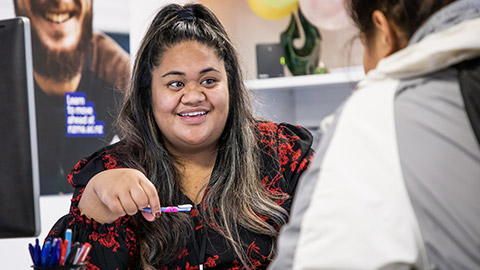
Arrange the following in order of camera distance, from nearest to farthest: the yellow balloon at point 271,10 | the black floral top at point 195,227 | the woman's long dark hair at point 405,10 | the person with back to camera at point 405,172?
the person with back to camera at point 405,172 < the woman's long dark hair at point 405,10 < the black floral top at point 195,227 < the yellow balloon at point 271,10

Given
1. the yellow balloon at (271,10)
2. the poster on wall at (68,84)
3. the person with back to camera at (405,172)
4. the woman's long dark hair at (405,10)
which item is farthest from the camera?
the yellow balloon at (271,10)

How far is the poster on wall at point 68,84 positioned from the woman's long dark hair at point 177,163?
2.00ft

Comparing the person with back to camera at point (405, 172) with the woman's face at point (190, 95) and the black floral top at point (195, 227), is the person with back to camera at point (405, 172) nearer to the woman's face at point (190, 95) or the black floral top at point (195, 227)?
the black floral top at point (195, 227)

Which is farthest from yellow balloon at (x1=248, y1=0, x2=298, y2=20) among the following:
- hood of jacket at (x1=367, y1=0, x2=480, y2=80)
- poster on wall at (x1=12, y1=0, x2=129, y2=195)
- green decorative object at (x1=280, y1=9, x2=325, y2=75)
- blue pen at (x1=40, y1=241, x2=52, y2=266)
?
hood of jacket at (x1=367, y1=0, x2=480, y2=80)

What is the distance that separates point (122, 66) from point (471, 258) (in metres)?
2.17

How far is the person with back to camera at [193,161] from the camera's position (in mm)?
1511

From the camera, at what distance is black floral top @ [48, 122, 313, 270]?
1462 millimetres

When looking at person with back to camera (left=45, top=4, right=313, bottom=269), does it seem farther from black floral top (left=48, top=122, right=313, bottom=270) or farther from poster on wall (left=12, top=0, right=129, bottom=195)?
poster on wall (left=12, top=0, right=129, bottom=195)

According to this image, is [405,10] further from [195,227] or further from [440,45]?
[195,227]

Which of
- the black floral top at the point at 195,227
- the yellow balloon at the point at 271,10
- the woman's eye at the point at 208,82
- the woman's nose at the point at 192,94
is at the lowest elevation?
the black floral top at the point at 195,227

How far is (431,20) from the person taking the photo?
0.72m

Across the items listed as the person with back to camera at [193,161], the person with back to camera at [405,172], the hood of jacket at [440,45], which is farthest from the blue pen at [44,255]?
the hood of jacket at [440,45]

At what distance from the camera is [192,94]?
161cm


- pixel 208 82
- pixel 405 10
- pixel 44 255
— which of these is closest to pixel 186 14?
pixel 208 82
